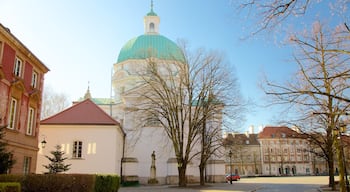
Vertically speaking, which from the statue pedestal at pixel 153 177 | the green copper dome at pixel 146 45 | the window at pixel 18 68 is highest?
the green copper dome at pixel 146 45

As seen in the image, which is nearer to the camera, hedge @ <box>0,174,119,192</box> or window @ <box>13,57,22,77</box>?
hedge @ <box>0,174,119,192</box>

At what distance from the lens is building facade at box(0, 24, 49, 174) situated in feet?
60.0

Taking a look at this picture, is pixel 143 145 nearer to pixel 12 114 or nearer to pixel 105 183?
pixel 12 114

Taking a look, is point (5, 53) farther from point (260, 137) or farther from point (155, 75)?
point (260, 137)

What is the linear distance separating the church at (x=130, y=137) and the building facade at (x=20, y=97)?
799 cm

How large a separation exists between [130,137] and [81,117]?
8537 millimetres

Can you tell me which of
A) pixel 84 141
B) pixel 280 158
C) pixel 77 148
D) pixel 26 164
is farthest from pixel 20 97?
pixel 280 158

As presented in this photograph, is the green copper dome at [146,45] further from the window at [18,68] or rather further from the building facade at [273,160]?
the building facade at [273,160]

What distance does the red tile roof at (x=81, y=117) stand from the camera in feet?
103

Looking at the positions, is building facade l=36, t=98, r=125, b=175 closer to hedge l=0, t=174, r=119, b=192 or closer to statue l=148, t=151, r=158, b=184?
statue l=148, t=151, r=158, b=184

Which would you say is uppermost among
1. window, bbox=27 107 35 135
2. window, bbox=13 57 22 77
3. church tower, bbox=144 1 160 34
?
church tower, bbox=144 1 160 34

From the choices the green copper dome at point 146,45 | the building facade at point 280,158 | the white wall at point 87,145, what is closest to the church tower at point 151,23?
the green copper dome at point 146,45

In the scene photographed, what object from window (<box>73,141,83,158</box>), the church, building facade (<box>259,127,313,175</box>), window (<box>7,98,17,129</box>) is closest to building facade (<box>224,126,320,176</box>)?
building facade (<box>259,127,313,175</box>)

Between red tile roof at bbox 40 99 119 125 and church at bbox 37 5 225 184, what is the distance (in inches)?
3.9
